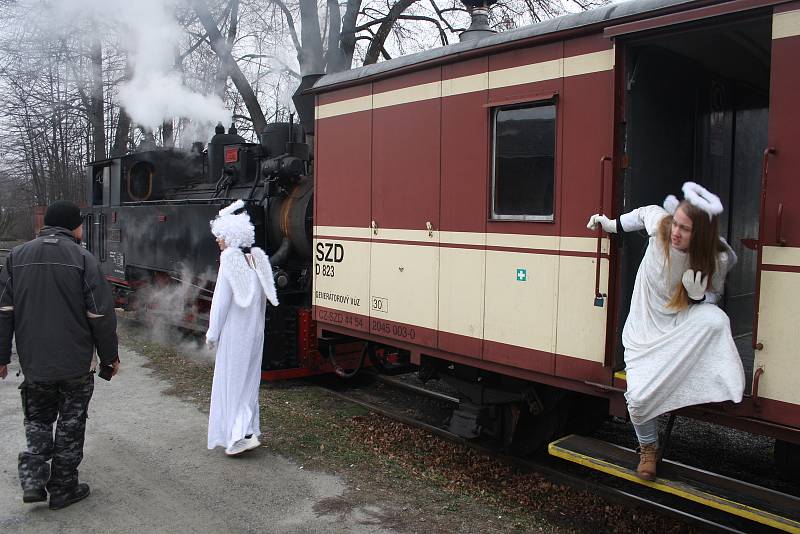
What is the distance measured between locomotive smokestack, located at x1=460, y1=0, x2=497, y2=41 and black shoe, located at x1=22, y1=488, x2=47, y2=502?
450 cm

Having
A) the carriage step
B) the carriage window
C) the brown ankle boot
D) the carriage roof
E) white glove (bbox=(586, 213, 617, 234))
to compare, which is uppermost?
the carriage roof

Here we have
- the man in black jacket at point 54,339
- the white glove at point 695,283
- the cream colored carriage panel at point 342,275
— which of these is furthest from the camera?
the cream colored carriage panel at point 342,275

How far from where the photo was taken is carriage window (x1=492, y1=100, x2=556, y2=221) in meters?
4.42

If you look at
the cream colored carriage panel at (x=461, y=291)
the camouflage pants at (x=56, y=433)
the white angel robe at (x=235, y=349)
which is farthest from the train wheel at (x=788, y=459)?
the camouflage pants at (x=56, y=433)

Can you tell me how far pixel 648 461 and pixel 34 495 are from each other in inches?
149

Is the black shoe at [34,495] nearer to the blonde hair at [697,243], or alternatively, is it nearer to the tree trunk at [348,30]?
the blonde hair at [697,243]

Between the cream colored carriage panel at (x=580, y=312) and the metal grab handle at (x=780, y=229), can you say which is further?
the cream colored carriage panel at (x=580, y=312)

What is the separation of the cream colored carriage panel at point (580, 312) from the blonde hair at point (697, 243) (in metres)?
0.49

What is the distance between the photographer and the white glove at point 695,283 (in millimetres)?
3529

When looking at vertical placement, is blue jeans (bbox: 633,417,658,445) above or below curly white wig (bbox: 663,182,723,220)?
below

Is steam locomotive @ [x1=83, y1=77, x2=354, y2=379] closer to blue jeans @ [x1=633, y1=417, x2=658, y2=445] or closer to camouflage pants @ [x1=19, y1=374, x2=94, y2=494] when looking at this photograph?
camouflage pants @ [x1=19, y1=374, x2=94, y2=494]

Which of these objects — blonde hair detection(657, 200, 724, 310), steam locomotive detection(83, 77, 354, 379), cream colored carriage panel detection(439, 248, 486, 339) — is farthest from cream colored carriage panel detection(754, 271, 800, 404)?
steam locomotive detection(83, 77, 354, 379)

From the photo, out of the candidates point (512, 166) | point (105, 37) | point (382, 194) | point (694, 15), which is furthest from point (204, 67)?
→ point (694, 15)

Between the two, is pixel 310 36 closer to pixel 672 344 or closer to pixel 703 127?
pixel 703 127
